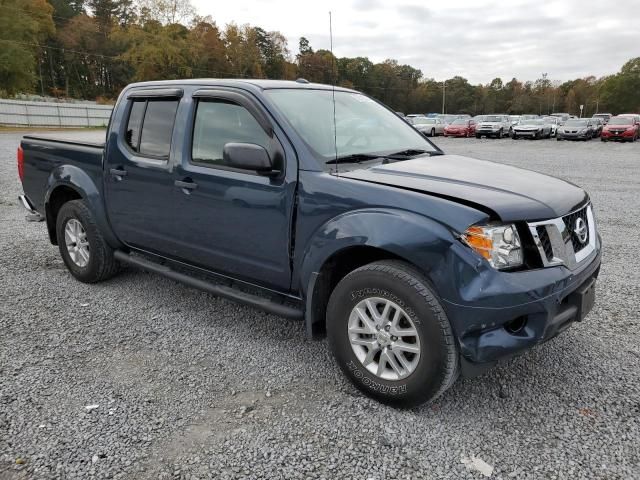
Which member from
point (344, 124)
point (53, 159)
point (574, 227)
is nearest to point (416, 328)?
point (574, 227)

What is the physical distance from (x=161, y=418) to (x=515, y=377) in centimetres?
216

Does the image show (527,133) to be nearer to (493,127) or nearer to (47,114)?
(493,127)

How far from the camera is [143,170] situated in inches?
161

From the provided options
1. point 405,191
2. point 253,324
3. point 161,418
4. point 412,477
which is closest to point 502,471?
point 412,477

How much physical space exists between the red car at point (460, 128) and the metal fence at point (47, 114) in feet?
80.4

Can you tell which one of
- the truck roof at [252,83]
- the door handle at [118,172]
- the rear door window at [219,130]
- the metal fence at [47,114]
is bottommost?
the door handle at [118,172]

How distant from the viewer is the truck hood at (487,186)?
271cm

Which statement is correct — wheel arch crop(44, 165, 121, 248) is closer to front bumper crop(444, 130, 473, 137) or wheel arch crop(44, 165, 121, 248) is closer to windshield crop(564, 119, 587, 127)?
front bumper crop(444, 130, 473, 137)

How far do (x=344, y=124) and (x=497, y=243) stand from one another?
1566 millimetres

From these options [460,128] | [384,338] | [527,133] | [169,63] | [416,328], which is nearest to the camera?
[416,328]

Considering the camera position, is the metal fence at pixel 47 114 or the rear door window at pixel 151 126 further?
the metal fence at pixel 47 114

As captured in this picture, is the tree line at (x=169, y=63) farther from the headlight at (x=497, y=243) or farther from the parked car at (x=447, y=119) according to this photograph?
the headlight at (x=497, y=243)

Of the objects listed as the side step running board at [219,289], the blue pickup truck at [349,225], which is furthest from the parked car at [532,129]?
the side step running board at [219,289]

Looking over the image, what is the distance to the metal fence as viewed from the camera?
119 feet
